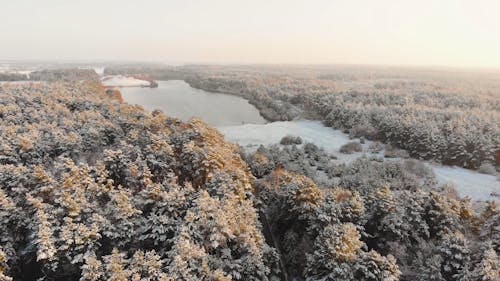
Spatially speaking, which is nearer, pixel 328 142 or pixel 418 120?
pixel 418 120

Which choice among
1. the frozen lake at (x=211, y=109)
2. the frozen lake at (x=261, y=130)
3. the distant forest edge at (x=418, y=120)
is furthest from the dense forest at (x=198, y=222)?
the frozen lake at (x=211, y=109)

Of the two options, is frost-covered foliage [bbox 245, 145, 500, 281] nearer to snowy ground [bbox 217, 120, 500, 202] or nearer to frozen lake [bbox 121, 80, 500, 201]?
snowy ground [bbox 217, 120, 500, 202]

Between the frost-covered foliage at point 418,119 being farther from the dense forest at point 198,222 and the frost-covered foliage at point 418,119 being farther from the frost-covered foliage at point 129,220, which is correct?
the frost-covered foliage at point 129,220

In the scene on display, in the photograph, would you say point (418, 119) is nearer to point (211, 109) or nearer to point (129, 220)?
point (129, 220)

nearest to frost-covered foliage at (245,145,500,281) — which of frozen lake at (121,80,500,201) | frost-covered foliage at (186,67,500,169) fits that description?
frozen lake at (121,80,500,201)

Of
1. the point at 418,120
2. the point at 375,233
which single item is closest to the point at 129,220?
the point at 375,233

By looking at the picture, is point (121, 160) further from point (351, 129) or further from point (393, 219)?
point (351, 129)
